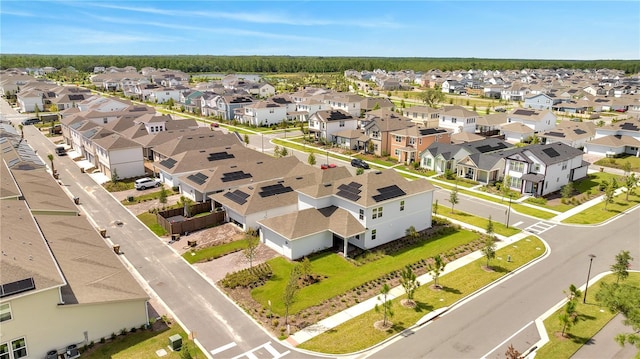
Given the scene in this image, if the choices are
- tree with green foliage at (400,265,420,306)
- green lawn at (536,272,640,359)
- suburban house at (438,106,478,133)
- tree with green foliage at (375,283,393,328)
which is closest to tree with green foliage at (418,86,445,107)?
suburban house at (438,106,478,133)

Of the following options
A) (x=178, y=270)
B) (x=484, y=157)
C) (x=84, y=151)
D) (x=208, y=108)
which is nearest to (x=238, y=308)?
(x=178, y=270)

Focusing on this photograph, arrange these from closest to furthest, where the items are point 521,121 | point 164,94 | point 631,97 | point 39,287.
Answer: point 39,287 < point 521,121 < point 631,97 < point 164,94

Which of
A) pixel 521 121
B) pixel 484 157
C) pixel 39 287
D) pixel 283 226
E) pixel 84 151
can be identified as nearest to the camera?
pixel 39 287

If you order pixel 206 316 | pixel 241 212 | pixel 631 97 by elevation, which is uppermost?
pixel 631 97

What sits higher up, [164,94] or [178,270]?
[164,94]

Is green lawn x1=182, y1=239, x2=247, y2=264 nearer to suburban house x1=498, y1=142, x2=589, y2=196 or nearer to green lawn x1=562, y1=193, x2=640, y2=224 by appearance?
green lawn x1=562, y1=193, x2=640, y2=224

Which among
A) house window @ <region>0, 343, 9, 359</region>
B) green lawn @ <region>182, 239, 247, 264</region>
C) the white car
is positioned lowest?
green lawn @ <region>182, 239, 247, 264</region>

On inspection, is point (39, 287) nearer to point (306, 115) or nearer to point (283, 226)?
point (283, 226)

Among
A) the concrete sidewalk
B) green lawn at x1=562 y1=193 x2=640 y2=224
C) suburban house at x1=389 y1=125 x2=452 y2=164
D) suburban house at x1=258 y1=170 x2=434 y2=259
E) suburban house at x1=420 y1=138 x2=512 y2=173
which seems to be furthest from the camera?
suburban house at x1=389 y1=125 x2=452 y2=164
